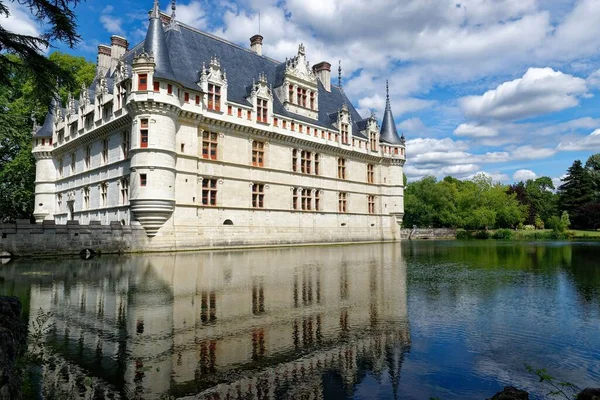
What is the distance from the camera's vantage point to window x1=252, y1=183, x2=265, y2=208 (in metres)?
31.3

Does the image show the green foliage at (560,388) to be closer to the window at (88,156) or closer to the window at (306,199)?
the window at (306,199)

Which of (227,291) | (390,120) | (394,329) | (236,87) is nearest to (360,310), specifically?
(394,329)

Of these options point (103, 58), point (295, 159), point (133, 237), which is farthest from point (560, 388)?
point (103, 58)

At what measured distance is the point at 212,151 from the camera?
95.3 ft

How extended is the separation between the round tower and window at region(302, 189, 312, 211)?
21396mm

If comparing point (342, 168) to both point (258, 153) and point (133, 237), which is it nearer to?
point (258, 153)

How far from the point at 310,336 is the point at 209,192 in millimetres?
22750

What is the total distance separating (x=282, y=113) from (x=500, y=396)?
31456 millimetres

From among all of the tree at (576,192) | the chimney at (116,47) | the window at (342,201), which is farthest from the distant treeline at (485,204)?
the chimney at (116,47)

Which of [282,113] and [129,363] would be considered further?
[282,113]

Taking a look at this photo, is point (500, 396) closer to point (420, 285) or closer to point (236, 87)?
point (420, 285)

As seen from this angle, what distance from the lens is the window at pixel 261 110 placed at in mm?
31442

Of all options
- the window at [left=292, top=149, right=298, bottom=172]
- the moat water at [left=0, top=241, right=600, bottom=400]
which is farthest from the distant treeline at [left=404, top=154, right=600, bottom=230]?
the moat water at [left=0, top=241, right=600, bottom=400]

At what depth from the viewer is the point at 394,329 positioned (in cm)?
700
